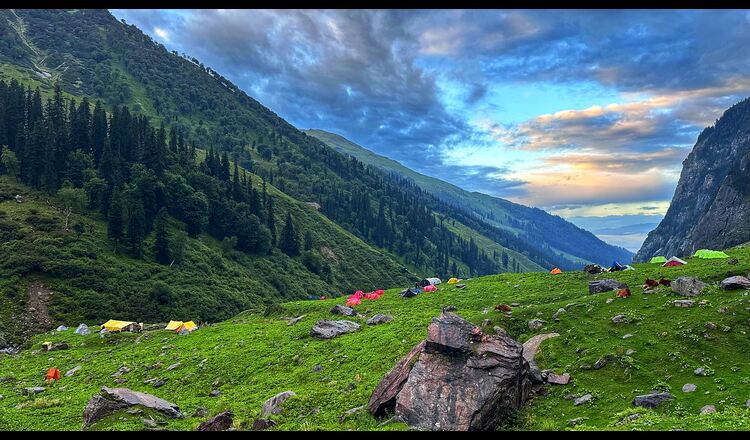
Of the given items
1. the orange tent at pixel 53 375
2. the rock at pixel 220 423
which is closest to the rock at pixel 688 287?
the rock at pixel 220 423

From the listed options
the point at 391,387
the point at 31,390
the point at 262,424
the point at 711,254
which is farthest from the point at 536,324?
the point at 31,390

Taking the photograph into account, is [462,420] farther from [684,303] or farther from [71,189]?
[71,189]

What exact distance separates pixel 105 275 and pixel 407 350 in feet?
235

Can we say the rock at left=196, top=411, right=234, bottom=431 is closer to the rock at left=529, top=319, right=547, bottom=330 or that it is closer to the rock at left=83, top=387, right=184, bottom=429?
the rock at left=83, top=387, right=184, bottom=429

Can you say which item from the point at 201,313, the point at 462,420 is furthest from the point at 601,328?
the point at 201,313

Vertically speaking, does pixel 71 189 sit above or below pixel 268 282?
above

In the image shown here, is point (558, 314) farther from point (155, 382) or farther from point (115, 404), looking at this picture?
point (155, 382)

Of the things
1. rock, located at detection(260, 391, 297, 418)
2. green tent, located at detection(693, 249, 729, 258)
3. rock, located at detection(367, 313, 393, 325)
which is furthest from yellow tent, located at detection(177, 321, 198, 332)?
green tent, located at detection(693, 249, 729, 258)

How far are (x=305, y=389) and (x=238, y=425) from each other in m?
6.01

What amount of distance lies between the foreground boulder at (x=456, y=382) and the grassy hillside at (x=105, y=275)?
60.7 m

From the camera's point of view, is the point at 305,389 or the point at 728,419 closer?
the point at 728,419

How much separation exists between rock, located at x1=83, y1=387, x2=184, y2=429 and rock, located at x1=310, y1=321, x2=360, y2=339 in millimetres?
15199

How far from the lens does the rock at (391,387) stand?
19859mm

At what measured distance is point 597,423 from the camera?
17.8m
